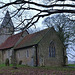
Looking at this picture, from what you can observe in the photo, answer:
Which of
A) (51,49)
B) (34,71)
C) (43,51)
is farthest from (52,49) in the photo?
(34,71)

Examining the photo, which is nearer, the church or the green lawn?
the green lawn

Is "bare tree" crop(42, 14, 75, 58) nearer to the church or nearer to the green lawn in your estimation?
the church

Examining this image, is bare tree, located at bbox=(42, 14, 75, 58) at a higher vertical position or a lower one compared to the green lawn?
higher

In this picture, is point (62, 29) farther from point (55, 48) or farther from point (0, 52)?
point (0, 52)

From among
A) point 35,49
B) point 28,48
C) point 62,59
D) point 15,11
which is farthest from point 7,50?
point 15,11

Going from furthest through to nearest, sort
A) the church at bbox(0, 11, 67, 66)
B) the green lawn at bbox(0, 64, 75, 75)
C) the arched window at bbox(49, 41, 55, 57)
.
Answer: the arched window at bbox(49, 41, 55, 57) → the church at bbox(0, 11, 67, 66) → the green lawn at bbox(0, 64, 75, 75)

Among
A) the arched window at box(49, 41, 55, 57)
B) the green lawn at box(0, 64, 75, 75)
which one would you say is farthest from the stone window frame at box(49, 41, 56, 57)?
the green lawn at box(0, 64, 75, 75)

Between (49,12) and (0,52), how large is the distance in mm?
31846

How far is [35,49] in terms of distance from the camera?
1090 inches

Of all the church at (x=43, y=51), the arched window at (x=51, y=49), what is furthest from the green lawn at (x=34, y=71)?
the arched window at (x=51, y=49)

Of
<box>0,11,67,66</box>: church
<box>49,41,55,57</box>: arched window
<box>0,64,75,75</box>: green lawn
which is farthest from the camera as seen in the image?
<box>49,41,55,57</box>: arched window

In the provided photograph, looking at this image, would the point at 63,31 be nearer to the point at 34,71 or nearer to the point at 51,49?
the point at 51,49

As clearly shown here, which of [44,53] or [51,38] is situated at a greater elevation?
[51,38]

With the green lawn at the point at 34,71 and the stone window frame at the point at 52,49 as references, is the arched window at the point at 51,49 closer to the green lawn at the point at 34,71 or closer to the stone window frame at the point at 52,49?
the stone window frame at the point at 52,49
